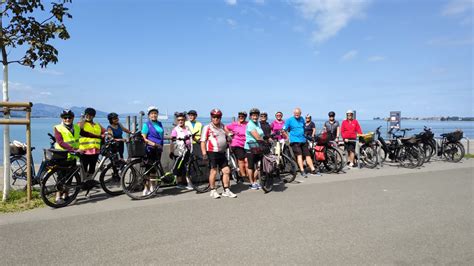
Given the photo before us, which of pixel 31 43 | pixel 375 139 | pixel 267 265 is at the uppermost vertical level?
pixel 31 43

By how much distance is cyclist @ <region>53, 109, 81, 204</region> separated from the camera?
533 centimetres

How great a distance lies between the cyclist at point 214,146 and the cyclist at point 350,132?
17.9 ft

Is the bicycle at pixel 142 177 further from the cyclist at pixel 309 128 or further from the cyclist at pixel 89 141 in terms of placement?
the cyclist at pixel 309 128

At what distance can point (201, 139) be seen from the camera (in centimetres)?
589

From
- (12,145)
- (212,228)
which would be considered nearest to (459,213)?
(212,228)

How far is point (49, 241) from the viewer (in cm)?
371

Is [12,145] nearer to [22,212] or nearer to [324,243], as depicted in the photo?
[22,212]

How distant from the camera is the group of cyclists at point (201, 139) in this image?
5.80m

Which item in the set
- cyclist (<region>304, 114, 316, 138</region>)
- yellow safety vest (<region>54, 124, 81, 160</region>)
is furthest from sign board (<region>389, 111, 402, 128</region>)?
yellow safety vest (<region>54, 124, 81, 160</region>)

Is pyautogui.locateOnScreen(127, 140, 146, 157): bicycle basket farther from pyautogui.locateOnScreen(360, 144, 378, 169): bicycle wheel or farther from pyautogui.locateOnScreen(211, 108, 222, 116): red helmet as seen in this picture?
pyautogui.locateOnScreen(360, 144, 378, 169): bicycle wheel

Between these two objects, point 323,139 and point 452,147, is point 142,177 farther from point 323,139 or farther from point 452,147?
A: point 452,147

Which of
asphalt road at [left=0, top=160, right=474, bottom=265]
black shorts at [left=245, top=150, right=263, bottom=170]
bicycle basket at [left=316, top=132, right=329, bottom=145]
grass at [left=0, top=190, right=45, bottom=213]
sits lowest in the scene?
asphalt road at [left=0, top=160, right=474, bottom=265]

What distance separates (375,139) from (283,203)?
641 cm

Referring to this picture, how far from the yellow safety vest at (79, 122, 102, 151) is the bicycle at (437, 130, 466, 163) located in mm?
11994
